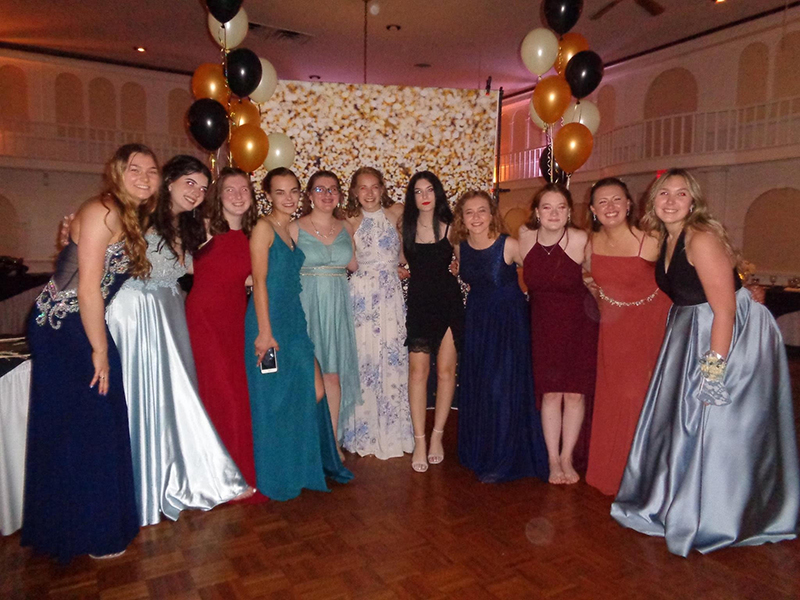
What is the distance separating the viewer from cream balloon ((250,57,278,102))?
4094mm

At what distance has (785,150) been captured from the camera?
845 cm

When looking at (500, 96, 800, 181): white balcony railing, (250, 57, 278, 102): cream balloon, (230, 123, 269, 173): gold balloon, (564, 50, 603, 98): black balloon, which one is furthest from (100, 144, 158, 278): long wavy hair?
(500, 96, 800, 181): white balcony railing

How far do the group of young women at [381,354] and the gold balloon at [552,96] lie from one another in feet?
4.63

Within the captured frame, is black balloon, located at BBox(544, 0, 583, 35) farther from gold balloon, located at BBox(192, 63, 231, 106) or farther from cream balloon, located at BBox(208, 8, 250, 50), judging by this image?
gold balloon, located at BBox(192, 63, 231, 106)

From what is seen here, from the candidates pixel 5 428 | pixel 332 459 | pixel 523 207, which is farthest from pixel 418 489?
pixel 523 207

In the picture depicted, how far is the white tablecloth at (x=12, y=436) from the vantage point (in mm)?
2473

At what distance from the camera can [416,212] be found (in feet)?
11.2

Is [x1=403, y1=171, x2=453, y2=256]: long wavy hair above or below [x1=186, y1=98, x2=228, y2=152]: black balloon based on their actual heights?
below

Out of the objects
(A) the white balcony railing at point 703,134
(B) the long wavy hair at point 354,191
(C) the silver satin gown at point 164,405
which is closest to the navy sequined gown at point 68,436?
(C) the silver satin gown at point 164,405

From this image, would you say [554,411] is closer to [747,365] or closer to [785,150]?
[747,365]

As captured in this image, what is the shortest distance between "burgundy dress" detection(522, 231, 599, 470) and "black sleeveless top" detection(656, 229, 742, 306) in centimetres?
54

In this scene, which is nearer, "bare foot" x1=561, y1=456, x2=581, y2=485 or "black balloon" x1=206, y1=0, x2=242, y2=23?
"bare foot" x1=561, y1=456, x2=581, y2=485

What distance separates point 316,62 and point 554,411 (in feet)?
29.3

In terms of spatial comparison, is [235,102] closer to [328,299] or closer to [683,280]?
[328,299]
